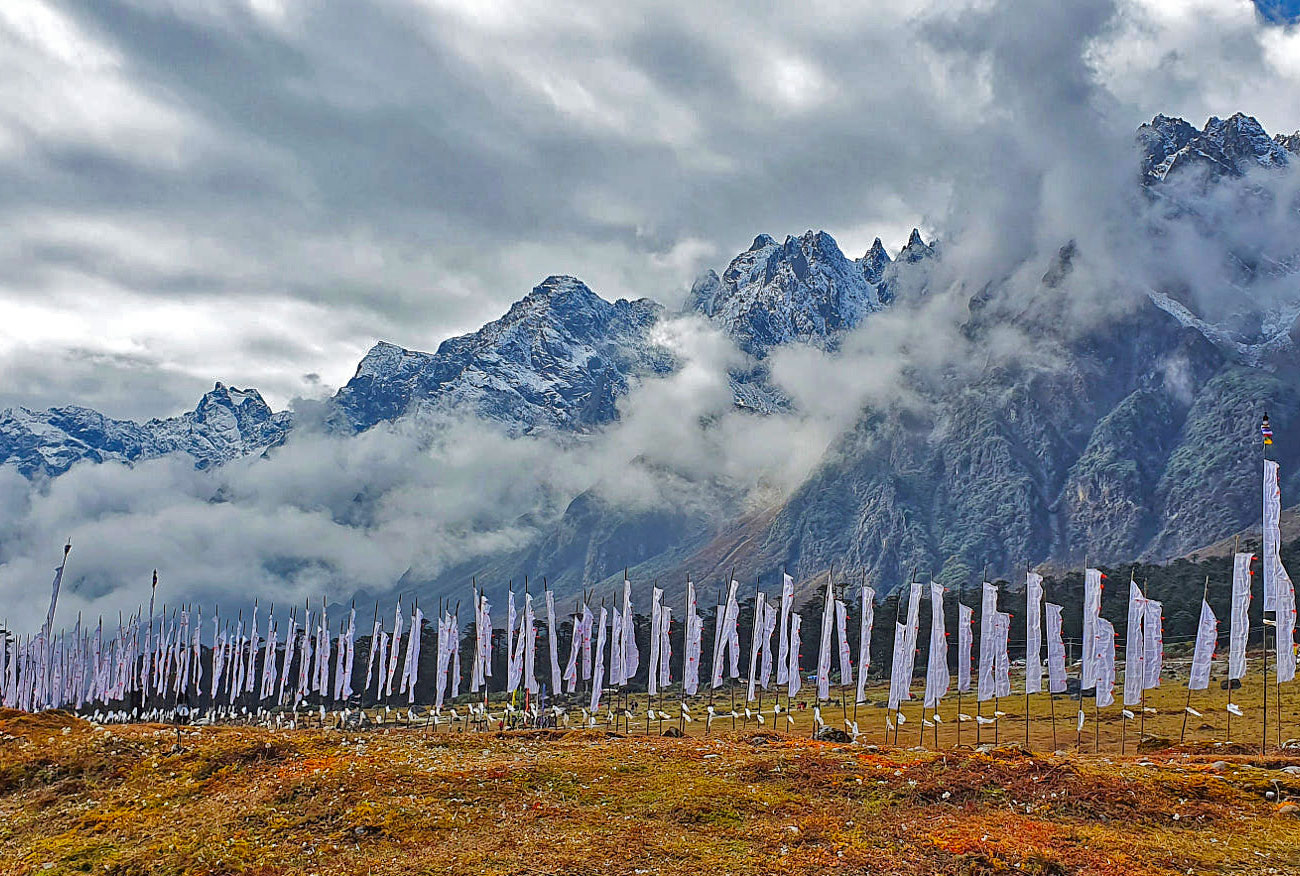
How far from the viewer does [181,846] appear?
94.7ft

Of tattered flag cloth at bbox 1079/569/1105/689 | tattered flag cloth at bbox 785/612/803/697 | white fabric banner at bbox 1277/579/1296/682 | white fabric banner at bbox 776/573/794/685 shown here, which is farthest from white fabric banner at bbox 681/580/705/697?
white fabric banner at bbox 1277/579/1296/682

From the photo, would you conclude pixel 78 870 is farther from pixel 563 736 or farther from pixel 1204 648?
pixel 1204 648

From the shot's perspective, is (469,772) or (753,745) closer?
(469,772)

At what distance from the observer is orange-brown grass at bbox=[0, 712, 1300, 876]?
2670 centimetres

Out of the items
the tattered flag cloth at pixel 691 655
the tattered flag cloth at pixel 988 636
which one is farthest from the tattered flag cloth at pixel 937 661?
the tattered flag cloth at pixel 691 655

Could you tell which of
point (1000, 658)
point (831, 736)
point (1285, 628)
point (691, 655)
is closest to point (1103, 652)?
point (1000, 658)

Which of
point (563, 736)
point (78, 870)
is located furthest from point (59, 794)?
point (563, 736)

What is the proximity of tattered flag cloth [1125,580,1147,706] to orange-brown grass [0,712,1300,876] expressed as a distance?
56.7ft

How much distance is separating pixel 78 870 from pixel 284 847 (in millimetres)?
5996

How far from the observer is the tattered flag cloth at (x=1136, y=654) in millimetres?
61344

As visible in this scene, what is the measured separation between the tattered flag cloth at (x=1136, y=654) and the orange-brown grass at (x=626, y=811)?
17278mm

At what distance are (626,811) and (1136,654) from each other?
4344cm

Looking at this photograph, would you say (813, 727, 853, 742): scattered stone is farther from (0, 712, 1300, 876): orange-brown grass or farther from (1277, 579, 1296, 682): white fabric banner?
(1277, 579, 1296, 682): white fabric banner

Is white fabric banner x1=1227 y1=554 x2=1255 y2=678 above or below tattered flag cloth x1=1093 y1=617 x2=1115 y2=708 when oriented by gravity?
above
